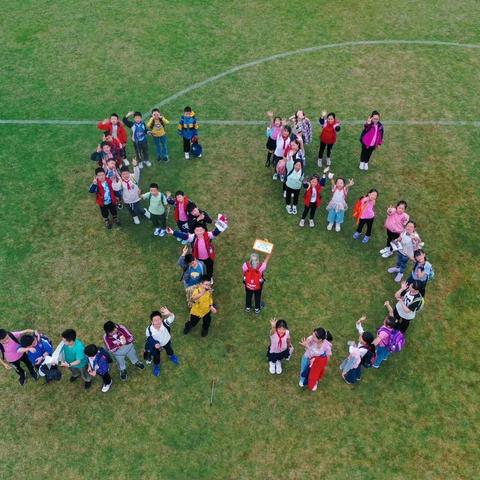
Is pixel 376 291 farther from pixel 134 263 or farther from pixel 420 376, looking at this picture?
pixel 134 263

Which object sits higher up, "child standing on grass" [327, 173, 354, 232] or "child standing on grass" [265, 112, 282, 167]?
"child standing on grass" [265, 112, 282, 167]

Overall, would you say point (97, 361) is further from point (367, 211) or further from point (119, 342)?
point (367, 211)

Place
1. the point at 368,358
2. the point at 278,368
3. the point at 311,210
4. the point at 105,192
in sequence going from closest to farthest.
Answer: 1. the point at 368,358
2. the point at 278,368
3. the point at 105,192
4. the point at 311,210

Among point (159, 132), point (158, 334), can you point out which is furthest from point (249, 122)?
point (158, 334)

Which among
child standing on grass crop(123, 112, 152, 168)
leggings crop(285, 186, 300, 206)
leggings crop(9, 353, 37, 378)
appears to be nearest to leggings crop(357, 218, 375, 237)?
leggings crop(285, 186, 300, 206)

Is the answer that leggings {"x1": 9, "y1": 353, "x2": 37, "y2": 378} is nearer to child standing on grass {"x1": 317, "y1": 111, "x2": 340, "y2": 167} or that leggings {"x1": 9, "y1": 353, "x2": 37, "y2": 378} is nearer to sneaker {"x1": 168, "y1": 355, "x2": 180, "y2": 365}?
sneaker {"x1": 168, "y1": 355, "x2": 180, "y2": 365}
